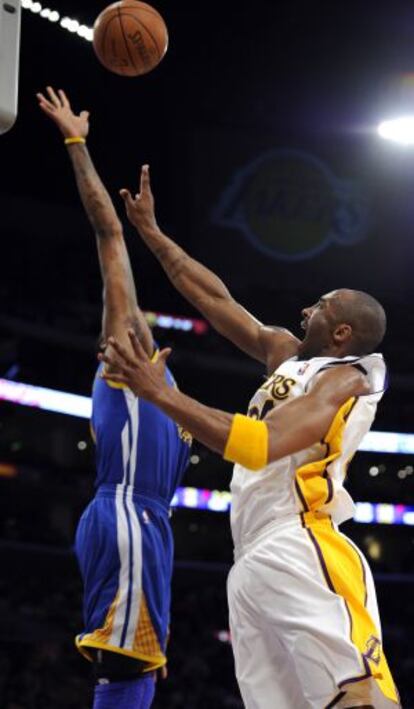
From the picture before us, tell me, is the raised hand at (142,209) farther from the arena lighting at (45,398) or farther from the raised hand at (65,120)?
the arena lighting at (45,398)

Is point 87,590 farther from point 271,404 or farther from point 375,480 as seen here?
point 375,480

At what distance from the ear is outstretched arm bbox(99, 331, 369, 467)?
0.36 metres

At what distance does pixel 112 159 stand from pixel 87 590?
63.8 feet

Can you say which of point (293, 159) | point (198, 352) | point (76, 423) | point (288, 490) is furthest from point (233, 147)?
point (288, 490)

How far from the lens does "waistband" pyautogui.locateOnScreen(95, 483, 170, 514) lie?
4660mm

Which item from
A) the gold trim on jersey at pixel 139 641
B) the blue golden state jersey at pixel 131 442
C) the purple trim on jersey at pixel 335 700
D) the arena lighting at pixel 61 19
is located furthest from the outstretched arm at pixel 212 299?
the arena lighting at pixel 61 19

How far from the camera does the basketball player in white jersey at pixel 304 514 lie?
3762 millimetres

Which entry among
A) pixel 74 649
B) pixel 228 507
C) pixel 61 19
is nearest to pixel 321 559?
pixel 61 19

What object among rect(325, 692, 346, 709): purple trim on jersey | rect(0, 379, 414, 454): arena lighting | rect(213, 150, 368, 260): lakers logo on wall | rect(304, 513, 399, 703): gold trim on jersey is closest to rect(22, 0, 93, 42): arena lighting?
rect(213, 150, 368, 260): lakers logo on wall

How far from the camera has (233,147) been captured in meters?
23.0

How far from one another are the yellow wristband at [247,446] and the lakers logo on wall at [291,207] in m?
19.2

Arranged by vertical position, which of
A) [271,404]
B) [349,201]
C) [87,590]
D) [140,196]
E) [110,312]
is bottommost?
[87,590]

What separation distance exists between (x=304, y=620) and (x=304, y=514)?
0.46 meters

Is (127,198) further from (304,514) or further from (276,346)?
(304,514)
